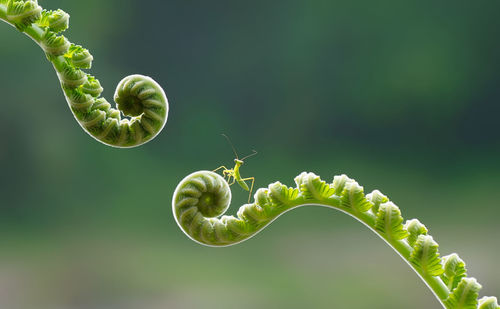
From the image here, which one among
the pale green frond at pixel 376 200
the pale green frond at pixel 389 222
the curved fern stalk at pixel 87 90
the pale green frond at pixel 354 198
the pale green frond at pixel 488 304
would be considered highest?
the curved fern stalk at pixel 87 90

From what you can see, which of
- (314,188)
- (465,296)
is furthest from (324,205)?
(465,296)

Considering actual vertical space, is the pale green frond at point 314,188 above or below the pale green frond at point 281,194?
above

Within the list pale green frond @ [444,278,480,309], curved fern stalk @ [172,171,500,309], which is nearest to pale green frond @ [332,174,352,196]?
curved fern stalk @ [172,171,500,309]

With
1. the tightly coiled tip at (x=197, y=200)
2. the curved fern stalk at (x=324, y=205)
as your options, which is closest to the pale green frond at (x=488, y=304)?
the curved fern stalk at (x=324, y=205)

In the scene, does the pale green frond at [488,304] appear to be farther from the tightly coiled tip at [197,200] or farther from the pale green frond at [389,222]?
the tightly coiled tip at [197,200]

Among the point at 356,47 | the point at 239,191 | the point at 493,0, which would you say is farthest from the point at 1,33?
the point at 493,0

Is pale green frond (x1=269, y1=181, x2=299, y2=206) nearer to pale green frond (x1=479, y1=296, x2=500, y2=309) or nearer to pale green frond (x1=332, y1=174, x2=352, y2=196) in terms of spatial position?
pale green frond (x1=332, y1=174, x2=352, y2=196)
